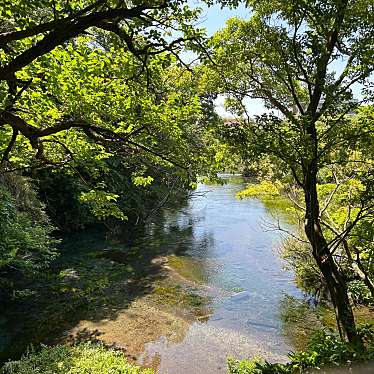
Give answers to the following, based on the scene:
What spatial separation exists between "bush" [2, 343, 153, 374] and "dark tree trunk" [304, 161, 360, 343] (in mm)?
3747

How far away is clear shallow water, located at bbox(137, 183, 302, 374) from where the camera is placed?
323 inches

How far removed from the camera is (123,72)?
5562 mm

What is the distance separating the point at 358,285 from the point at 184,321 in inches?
207

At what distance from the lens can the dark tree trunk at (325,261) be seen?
21.3 ft

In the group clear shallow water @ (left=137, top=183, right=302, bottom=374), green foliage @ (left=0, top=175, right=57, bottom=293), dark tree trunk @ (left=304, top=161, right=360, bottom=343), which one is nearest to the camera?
dark tree trunk @ (left=304, top=161, right=360, bottom=343)

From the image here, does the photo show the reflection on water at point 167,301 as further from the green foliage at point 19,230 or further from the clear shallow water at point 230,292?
the green foliage at point 19,230

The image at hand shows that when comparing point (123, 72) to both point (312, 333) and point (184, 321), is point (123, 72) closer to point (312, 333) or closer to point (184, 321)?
point (184, 321)

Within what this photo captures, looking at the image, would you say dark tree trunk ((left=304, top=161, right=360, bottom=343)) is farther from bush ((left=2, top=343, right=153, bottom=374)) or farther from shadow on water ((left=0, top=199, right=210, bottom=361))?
shadow on water ((left=0, top=199, right=210, bottom=361))

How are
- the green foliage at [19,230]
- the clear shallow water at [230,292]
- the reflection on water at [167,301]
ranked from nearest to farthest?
the clear shallow water at [230,292]
the reflection on water at [167,301]
the green foliage at [19,230]

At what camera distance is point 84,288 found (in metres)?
11.7

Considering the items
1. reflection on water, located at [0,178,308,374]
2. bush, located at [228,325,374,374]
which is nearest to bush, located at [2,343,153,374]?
reflection on water, located at [0,178,308,374]

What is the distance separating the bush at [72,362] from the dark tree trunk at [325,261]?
3.75 meters

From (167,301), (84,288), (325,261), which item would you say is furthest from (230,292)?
(325,261)

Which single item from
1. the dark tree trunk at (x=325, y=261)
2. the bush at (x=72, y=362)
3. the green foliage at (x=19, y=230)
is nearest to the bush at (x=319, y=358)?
the dark tree trunk at (x=325, y=261)
